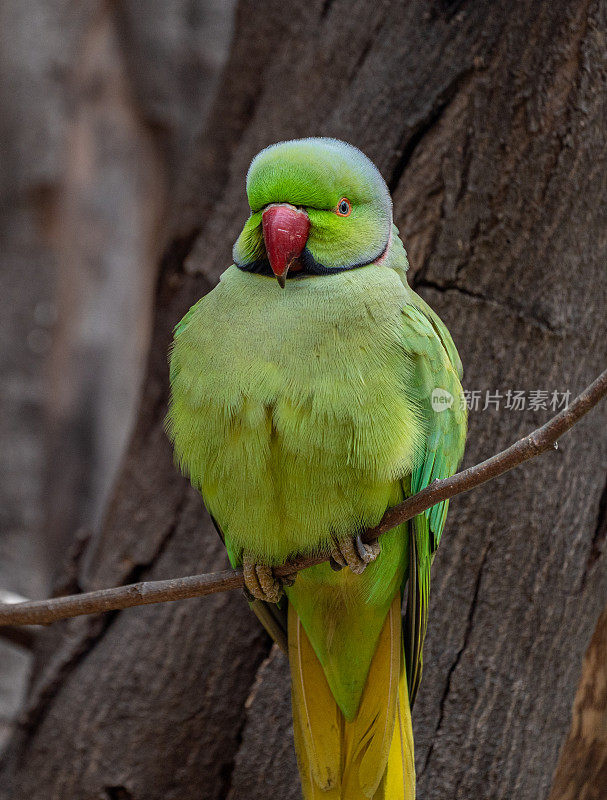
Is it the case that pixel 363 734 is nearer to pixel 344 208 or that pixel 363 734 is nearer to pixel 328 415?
pixel 328 415

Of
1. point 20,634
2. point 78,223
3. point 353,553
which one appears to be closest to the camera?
point 353,553

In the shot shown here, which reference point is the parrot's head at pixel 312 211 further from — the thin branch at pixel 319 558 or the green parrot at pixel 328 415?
the thin branch at pixel 319 558

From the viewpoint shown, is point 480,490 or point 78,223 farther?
point 78,223

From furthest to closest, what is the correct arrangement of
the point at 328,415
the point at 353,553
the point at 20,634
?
the point at 20,634 → the point at 353,553 → the point at 328,415

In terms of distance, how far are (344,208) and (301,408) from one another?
1.43 feet

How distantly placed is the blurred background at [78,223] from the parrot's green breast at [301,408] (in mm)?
3331

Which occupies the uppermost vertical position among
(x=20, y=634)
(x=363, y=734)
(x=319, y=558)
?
(x=319, y=558)

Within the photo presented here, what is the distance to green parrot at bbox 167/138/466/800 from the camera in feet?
5.35

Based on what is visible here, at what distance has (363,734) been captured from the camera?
6.34 feet

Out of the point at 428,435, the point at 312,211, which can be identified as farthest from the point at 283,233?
the point at 428,435

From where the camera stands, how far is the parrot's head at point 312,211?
5.34 ft

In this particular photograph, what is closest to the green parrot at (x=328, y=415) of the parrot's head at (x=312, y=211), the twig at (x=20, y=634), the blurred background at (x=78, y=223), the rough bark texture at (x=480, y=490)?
the parrot's head at (x=312, y=211)

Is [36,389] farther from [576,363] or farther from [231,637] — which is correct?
[576,363]

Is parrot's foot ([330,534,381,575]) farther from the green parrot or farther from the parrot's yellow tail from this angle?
the parrot's yellow tail
